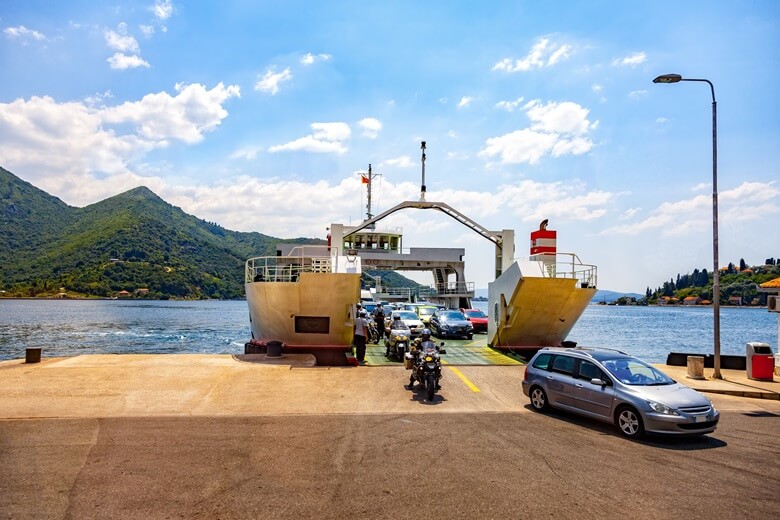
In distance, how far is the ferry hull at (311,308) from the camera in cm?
1859

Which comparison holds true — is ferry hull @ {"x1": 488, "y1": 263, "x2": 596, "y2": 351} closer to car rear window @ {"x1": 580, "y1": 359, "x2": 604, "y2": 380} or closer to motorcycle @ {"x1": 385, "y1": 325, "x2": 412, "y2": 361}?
motorcycle @ {"x1": 385, "y1": 325, "x2": 412, "y2": 361}

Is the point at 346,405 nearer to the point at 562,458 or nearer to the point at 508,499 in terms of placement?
the point at 562,458

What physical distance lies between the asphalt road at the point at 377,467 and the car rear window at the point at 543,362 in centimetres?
99

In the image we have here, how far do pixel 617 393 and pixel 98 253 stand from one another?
155 meters

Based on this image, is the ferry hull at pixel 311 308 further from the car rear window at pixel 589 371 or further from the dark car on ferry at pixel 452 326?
the car rear window at pixel 589 371

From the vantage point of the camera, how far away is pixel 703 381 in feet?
49.9

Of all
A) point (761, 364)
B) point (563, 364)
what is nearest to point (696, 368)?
point (761, 364)

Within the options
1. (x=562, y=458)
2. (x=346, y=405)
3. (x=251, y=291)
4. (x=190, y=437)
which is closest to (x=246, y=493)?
(x=190, y=437)

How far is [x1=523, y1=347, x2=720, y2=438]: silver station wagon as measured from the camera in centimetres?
874

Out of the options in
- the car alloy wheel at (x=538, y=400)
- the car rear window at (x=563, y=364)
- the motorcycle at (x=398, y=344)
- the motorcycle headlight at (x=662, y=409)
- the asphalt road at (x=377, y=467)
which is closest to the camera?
the asphalt road at (x=377, y=467)

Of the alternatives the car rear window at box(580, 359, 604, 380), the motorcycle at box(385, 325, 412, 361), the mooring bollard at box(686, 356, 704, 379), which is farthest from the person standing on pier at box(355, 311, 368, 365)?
the mooring bollard at box(686, 356, 704, 379)

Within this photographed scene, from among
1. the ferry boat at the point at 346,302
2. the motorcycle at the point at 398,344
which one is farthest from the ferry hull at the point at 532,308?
the motorcycle at the point at 398,344

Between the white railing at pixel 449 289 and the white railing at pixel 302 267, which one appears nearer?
the white railing at pixel 302 267

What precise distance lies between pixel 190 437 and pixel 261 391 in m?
3.94
